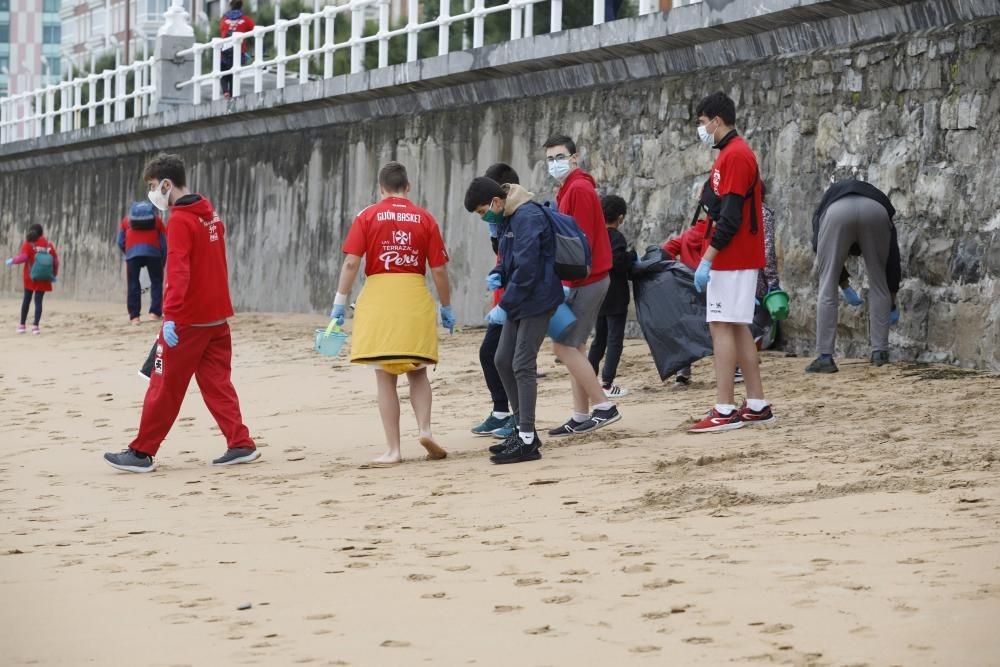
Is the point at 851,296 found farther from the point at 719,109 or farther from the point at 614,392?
the point at 719,109

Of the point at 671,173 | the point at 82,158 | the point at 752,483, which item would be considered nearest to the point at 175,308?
the point at 752,483

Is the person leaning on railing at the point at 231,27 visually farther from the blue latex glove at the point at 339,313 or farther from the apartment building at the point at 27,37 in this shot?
the apartment building at the point at 27,37

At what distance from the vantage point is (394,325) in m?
7.92

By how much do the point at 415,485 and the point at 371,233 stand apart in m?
1.32

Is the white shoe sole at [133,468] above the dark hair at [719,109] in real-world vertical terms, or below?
below

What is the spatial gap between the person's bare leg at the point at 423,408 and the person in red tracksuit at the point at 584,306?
0.67 meters

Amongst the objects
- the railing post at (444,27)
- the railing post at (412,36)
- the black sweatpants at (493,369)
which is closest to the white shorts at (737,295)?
the black sweatpants at (493,369)

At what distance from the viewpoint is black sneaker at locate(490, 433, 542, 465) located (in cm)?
775

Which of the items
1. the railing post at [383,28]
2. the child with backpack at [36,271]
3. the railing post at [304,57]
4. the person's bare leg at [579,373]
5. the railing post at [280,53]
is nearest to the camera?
the person's bare leg at [579,373]

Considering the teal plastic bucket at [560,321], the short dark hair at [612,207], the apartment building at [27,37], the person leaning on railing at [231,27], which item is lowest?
the teal plastic bucket at [560,321]

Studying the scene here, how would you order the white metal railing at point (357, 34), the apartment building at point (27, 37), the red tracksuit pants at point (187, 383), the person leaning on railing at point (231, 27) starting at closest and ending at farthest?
the red tracksuit pants at point (187, 383)
the white metal railing at point (357, 34)
the person leaning on railing at point (231, 27)
the apartment building at point (27, 37)

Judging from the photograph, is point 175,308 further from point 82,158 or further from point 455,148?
point 82,158

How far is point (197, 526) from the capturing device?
260 inches

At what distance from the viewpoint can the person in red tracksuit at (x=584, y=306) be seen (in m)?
8.31
